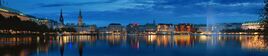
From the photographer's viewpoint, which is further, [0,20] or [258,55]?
[0,20]

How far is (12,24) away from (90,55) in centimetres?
6683

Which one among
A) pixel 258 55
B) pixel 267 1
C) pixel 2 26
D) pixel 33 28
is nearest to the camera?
pixel 267 1

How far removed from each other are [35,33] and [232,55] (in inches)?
3735

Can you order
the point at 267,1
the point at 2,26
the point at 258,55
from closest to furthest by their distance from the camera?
1. the point at 267,1
2. the point at 258,55
3. the point at 2,26

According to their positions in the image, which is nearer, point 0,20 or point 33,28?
point 0,20

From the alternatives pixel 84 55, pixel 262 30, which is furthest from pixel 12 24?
pixel 262 30

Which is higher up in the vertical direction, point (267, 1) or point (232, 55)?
point (267, 1)

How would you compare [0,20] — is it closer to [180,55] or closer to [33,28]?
[33,28]

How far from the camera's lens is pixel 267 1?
30.2 metres

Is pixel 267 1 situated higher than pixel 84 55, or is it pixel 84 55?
pixel 267 1

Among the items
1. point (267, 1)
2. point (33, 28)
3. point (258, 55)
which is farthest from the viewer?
point (33, 28)

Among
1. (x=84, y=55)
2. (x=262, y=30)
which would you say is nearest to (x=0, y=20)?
(x=84, y=55)

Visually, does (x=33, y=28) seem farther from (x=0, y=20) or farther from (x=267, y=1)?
(x=267, y=1)

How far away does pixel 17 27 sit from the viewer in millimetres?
107812
